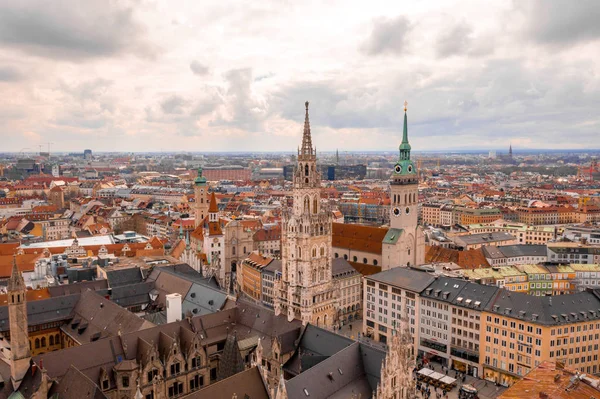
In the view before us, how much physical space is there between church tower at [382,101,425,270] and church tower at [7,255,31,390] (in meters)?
Answer: 74.3

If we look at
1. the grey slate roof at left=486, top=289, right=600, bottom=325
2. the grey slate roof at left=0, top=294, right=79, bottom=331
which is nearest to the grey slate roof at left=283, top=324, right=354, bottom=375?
the grey slate roof at left=486, top=289, right=600, bottom=325

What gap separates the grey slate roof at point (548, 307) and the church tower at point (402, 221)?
33.0 meters

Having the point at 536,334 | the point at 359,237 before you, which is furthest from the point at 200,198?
the point at 536,334

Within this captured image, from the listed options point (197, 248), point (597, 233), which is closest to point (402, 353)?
point (197, 248)

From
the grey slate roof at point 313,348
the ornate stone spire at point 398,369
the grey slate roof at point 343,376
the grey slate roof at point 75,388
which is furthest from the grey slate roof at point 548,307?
the grey slate roof at point 75,388

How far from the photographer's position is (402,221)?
363 ft

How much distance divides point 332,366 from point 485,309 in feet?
111

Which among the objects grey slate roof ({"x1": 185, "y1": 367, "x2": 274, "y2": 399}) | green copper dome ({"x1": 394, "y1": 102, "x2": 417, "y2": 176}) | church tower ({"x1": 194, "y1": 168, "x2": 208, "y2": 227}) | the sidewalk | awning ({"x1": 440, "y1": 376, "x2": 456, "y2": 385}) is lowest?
the sidewalk

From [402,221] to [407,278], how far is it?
69.6 ft

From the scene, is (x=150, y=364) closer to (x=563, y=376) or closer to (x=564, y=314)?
(x=563, y=376)

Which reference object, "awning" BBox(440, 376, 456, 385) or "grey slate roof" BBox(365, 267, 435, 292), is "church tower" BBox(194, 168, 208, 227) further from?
"awning" BBox(440, 376, 456, 385)

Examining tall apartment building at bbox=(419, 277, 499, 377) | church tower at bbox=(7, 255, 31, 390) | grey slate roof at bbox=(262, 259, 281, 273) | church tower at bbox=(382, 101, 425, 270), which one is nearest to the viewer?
church tower at bbox=(7, 255, 31, 390)

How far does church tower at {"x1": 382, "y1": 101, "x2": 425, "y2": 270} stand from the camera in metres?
110

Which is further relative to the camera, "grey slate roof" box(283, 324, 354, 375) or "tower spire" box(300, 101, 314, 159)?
"tower spire" box(300, 101, 314, 159)
